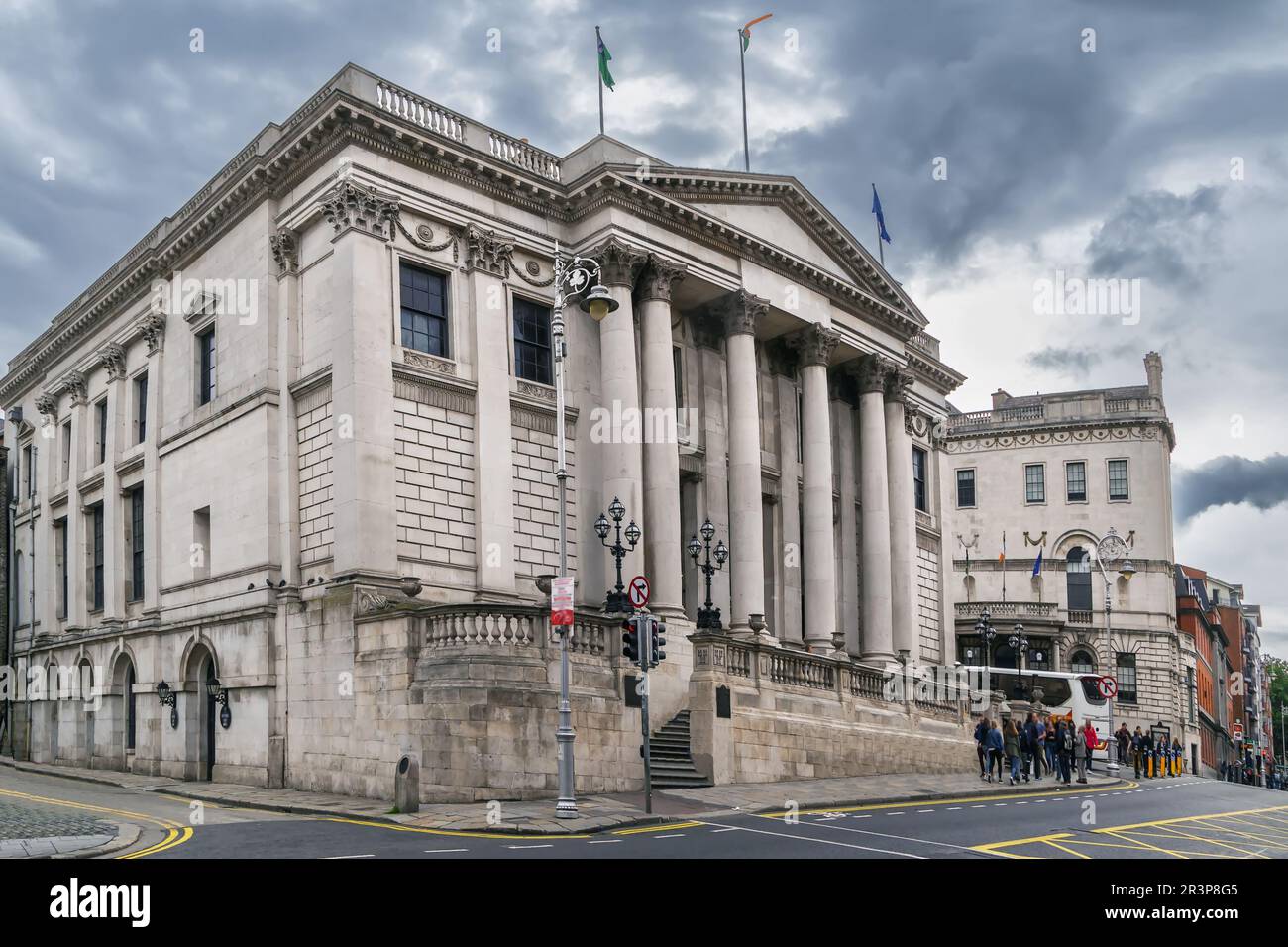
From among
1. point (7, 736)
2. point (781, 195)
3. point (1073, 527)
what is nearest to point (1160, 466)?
point (1073, 527)

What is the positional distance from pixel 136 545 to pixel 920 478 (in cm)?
3208

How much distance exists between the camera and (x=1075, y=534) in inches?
2972

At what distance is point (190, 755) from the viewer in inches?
A: 1352

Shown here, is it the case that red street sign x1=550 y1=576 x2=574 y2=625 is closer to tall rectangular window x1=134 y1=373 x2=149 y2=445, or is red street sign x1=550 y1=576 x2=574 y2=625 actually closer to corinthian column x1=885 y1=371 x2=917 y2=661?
tall rectangular window x1=134 y1=373 x2=149 y2=445

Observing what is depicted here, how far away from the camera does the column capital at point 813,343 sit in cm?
4347

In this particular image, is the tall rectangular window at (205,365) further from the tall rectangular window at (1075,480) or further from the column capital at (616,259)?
the tall rectangular window at (1075,480)

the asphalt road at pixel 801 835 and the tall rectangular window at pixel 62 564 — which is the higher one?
the tall rectangular window at pixel 62 564

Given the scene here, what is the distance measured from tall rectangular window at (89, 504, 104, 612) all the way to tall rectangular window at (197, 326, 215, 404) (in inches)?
411

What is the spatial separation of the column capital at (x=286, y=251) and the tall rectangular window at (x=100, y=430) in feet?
49.9

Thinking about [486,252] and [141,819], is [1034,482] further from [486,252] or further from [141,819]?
[141,819]

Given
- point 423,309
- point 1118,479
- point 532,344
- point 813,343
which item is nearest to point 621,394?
point 532,344

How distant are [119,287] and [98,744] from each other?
1522 centimetres

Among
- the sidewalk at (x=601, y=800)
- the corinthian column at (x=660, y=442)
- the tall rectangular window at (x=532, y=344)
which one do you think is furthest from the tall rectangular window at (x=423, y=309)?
the sidewalk at (x=601, y=800)
